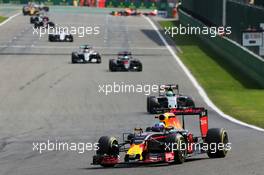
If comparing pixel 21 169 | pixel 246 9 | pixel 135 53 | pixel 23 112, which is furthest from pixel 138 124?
pixel 135 53

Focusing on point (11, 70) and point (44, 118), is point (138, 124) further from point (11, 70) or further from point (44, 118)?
point (11, 70)

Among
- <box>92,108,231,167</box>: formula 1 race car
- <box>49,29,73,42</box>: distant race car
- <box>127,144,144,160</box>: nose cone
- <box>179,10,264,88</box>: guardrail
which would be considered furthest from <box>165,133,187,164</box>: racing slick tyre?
<box>49,29,73,42</box>: distant race car

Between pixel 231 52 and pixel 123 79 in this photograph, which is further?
pixel 231 52

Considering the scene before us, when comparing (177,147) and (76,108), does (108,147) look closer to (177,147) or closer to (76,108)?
(177,147)

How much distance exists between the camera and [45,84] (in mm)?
45062

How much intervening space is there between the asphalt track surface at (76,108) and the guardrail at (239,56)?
3044 millimetres

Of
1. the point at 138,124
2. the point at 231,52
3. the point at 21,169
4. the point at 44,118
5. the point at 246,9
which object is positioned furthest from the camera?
the point at 231,52

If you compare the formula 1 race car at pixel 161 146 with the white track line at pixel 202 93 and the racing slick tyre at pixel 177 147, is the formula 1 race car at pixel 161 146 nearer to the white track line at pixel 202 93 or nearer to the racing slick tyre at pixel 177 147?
the racing slick tyre at pixel 177 147

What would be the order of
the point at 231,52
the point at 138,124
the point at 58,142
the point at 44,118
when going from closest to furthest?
the point at 58,142 < the point at 138,124 < the point at 44,118 < the point at 231,52

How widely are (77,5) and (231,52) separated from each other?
→ 93.7 metres

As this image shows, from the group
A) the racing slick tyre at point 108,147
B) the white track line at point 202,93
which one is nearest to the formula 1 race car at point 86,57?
the white track line at point 202,93

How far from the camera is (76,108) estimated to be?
3600 cm

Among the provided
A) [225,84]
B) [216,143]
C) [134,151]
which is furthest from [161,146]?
[225,84]

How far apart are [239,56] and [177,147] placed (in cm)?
3385
